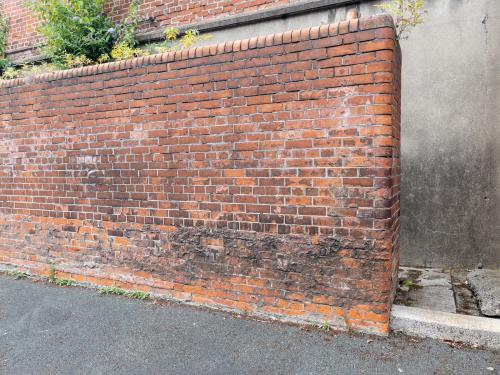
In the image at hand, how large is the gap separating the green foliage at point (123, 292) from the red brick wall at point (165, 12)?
159 inches

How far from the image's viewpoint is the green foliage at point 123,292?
3.96 metres

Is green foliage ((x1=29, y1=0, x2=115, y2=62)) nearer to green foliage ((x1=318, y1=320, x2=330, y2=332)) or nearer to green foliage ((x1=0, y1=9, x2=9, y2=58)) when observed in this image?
green foliage ((x1=0, y1=9, x2=9, y2=58))

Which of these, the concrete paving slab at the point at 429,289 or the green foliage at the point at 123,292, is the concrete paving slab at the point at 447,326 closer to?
the concrete paving slab at the point at 429,289

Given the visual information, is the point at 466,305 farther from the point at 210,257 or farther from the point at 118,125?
the point at 118,125

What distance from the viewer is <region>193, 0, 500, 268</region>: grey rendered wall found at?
443 cm

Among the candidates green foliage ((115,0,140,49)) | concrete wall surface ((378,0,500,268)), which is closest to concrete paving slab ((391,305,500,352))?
concrete wall surface ((378,0,500,268))

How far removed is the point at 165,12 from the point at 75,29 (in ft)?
4.72

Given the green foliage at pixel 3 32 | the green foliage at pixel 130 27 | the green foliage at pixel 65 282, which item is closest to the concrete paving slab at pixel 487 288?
the green foliage at pixel 65 282

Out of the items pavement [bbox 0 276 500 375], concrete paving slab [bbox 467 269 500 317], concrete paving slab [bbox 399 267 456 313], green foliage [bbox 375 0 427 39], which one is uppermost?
green foliage [bbox 375 0 427 39]

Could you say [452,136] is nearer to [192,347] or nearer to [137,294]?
[192,347]

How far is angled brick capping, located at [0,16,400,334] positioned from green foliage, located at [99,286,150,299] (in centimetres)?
8

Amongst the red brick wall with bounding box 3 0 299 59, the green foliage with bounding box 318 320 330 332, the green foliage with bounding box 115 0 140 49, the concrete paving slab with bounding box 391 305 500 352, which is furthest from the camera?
the green foliage with bounding box 115 0 140 49

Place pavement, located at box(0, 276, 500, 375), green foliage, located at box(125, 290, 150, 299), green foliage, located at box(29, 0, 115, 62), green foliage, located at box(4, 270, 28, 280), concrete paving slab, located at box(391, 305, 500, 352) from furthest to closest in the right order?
green foliage, located at box(29, 0, 115, 62), green foliage, located at box(4, 270, 28, 280), green foliage, located at box(125, 290, 150, 299), concrete paving slab, located at box(391, 305, 500, 352), pavement, located at box(0, 276, 500, 375)

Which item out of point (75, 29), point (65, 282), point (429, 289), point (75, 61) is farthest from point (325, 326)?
point (75, 29)
